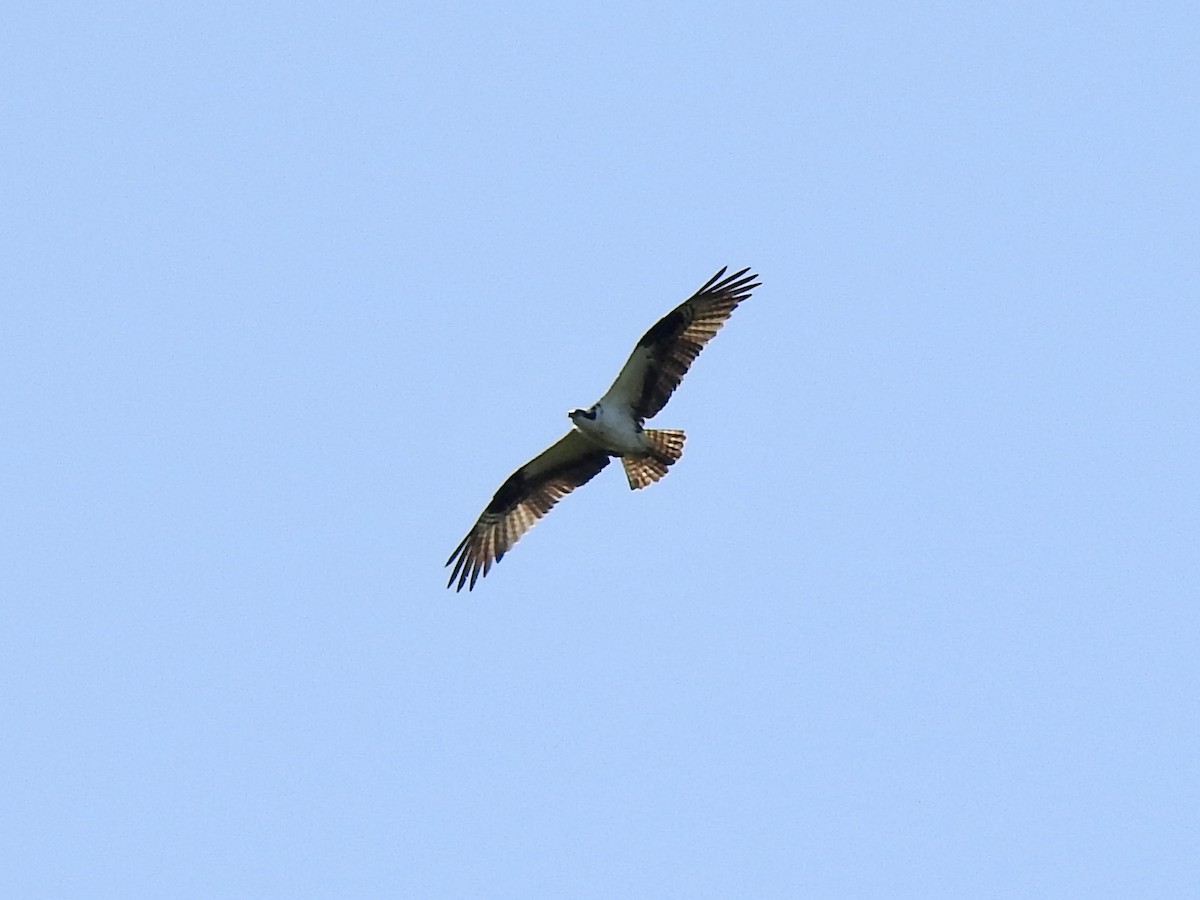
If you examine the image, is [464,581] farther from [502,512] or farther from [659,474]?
[659,474]

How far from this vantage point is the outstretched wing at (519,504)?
2223 centimetres

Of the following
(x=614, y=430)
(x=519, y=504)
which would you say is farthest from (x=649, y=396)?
(x=519, y=504)

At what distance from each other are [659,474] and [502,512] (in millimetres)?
2161

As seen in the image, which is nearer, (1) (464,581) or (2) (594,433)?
(2) (594,433)

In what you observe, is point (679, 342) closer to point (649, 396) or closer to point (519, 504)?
point (649, 396)

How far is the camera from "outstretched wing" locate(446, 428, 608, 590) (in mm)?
22234

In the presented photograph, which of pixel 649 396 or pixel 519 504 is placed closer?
pixel 649 396

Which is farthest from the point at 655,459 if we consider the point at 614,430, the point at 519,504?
the point at 519,504

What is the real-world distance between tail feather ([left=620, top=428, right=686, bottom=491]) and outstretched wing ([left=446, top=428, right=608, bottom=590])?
640 millimetres

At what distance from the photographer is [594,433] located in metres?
21.1

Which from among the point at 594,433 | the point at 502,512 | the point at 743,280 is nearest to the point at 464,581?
the point at 502,512

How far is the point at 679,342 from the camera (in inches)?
829

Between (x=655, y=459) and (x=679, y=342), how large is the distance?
130 centimetres

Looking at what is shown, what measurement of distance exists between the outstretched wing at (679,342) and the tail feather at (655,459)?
381 millimetres
